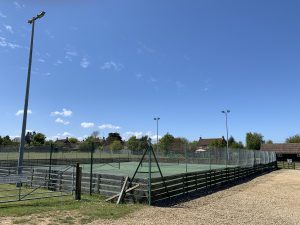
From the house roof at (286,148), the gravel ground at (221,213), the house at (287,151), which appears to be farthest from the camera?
the house roof at (286,148)

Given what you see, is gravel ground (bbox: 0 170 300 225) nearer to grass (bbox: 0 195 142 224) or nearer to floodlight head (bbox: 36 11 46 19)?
grass (bbox: 0 195 142 224)

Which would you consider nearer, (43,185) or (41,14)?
(43,185)

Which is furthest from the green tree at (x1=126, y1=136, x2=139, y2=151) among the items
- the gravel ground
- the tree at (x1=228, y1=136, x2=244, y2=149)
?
the gravel ground

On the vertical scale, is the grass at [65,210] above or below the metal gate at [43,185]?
below

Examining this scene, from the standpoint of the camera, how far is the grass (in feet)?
A: 34.2

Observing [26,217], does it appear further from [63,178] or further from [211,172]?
[211,172]

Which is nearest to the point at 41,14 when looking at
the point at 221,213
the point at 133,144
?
the point at 221,213

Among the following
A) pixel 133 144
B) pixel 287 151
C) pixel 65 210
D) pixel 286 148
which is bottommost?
pixel 65 210

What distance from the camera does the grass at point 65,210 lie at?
34.2ft

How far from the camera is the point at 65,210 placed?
38.2 ft

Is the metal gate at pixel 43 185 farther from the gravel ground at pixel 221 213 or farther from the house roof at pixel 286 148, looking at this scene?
the house roof at pixel 286 148

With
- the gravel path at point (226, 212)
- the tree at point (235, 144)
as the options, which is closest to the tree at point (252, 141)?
the tree at point (235, 144)

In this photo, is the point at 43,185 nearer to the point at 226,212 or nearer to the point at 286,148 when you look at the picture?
the point at 226,212

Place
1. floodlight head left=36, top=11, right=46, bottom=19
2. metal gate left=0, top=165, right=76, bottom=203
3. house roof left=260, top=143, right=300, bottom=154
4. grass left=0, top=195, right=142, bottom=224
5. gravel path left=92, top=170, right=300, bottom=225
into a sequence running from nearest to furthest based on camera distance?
1. grass left=0, top=195, right=142, bottom=224
2. gravel path left=92, top=170, right=300, bottom=225
3. metal gate left=0, top=165, right=76, bottom=203
4. floodlight head left=36, top=11, right=46, bottom=19
5. house roof left=260, top=143, right=300, bottom=154
